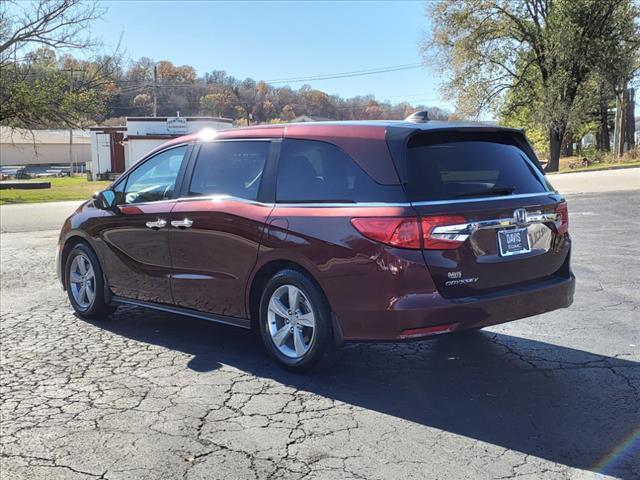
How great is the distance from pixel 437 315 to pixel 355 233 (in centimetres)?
75

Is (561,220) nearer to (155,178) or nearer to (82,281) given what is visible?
(155,178)

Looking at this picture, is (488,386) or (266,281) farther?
(266,281)

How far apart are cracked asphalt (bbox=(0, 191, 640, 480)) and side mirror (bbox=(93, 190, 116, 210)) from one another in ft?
3.91

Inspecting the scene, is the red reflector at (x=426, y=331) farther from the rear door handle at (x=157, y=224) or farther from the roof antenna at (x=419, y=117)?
the rear door handle at (x=157, y=224)

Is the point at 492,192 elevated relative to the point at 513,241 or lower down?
elevated

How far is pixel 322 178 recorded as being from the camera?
448 cm

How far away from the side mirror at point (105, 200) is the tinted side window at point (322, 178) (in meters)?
2.20

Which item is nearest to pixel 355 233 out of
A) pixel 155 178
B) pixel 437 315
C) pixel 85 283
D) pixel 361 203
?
pixel 361 203

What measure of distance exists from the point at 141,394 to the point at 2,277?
548 cm

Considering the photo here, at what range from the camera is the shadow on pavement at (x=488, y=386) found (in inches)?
137

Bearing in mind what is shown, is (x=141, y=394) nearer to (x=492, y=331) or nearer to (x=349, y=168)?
(x=349, y=168)

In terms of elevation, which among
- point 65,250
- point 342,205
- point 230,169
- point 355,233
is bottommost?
point 65,250

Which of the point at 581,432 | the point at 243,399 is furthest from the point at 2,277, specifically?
the point at 581,432

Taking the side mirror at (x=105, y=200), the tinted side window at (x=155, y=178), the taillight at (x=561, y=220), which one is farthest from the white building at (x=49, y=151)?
the taillight at (x=561, y=220)
